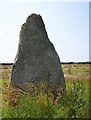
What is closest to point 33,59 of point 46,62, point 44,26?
point 46,62

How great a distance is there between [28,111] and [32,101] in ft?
1.90

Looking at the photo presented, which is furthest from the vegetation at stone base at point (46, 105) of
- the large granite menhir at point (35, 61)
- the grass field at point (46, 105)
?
the large granite menhir at point (35, 61)

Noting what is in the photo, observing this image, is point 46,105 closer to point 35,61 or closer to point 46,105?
point 46,105

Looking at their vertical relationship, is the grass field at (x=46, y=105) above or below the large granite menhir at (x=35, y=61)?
below

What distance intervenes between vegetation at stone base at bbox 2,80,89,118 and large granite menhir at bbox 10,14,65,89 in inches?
43.7

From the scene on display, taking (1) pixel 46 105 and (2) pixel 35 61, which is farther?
(2) pixel 35 61

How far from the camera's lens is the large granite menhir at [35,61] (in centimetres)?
1526

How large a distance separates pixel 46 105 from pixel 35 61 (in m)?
3.18

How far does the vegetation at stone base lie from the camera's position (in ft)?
40.1

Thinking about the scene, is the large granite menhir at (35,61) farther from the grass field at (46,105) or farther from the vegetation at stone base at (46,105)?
the vegetation at stone base at (46,105)

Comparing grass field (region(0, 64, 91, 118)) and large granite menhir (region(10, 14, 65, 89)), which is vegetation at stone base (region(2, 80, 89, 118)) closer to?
grass field (region(0, 64, 91, 118))

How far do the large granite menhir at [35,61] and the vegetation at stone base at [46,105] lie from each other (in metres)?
1.11

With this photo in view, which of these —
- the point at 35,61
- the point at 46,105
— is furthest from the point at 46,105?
the point at 35,61

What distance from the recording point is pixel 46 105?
1245 cm
